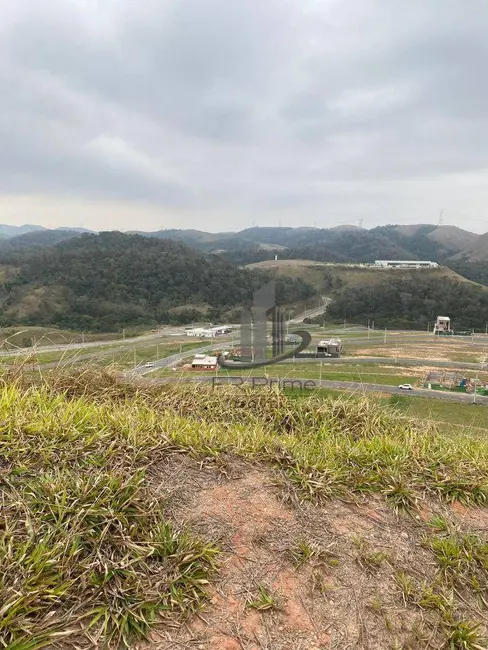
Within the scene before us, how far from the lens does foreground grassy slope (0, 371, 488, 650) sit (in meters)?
1.87

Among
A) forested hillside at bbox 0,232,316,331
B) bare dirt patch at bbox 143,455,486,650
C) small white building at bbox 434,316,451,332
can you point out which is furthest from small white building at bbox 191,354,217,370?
small white building at bbox 434,316,451,332

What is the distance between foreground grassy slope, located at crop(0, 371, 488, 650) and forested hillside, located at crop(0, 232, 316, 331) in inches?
2344

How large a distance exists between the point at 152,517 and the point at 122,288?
74644 mm

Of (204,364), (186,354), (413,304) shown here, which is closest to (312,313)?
(413,304)

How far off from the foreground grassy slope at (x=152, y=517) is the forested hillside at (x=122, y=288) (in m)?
59.5

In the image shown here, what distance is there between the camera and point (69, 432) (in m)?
2.94

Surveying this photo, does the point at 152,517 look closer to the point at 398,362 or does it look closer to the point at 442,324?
the point at 398,362

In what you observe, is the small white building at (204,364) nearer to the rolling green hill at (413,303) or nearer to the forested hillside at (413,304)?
the rolling green hill at (413,303)

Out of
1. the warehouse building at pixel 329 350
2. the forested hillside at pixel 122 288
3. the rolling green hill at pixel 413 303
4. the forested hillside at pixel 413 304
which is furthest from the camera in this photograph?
the rolling green hill at pixel 413 303

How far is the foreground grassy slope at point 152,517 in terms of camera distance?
1.87 m

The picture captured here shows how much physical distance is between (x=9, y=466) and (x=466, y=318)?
249ft

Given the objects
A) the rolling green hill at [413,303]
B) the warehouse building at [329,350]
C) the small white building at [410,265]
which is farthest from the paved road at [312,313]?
the small white building at [410,265]

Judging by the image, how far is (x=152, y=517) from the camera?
2402mm

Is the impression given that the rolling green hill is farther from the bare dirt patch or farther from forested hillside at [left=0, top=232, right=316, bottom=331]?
the bare dirt patch
